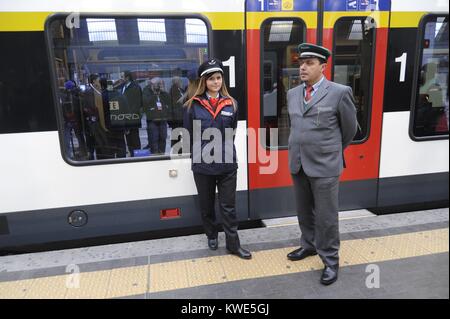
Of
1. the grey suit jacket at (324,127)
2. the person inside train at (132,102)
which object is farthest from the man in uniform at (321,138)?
the person inside train at (132,102)

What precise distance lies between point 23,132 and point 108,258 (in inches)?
47.9

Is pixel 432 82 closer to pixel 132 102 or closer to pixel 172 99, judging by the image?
pixel 172 99

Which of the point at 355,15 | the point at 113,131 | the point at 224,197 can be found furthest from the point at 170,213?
the point at 355,15

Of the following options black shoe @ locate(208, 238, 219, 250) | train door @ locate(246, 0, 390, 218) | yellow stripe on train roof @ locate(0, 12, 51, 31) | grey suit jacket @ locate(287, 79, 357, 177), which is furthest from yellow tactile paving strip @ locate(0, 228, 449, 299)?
yellow stripe on train roof @ locate(0, 12, 51, 31)

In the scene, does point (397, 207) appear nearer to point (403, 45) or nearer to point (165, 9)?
point (403, 45)

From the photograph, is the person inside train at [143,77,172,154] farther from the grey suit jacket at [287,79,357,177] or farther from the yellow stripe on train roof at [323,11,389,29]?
the yellow stripe on train roof at [323,11,389,29]

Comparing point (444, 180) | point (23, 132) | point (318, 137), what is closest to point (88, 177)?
point (23, 132)

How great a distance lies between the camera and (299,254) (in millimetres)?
2961

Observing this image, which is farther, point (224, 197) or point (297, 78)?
point (297, 78)

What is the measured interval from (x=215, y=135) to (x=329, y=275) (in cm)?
131

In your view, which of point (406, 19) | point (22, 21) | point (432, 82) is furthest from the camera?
point (432, 82)

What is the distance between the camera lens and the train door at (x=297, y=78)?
3.27 metres

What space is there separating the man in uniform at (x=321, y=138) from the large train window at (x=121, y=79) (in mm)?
997

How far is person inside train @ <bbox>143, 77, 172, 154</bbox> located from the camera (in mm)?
3168
